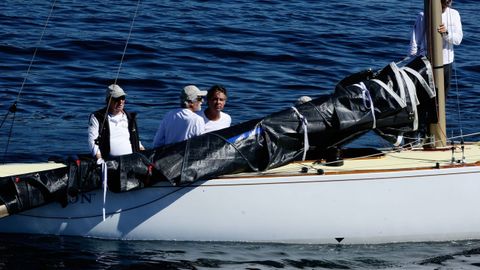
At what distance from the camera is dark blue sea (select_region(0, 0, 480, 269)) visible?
11.5m

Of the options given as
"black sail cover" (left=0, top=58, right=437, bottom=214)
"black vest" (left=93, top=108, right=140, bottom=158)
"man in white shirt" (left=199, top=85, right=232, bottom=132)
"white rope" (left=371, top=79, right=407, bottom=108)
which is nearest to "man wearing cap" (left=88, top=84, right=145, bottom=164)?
"black vest" (left=93, top=108, right=140, bottom=158)

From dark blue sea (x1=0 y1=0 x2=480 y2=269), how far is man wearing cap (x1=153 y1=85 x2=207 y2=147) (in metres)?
0.92

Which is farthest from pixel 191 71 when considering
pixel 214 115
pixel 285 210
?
pixel 285 210

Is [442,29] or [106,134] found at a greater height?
[442,29]

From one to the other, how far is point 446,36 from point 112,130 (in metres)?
3.71

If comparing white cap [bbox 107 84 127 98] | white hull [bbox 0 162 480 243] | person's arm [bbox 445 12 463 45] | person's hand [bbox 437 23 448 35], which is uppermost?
person's arm [bbox 445 12 463 45]

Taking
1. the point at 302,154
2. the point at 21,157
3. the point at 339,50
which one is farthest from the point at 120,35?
the point at 302,154

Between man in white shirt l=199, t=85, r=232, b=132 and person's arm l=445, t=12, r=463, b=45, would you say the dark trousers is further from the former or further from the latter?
man in white shirt l=199, t=85, r=232, b=132

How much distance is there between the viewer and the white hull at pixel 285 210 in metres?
11.5

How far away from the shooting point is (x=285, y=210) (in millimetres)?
11539

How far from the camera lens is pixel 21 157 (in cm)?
1482

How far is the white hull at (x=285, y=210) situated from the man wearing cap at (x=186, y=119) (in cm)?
58

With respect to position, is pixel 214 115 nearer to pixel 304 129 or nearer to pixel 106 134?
pixel 304 129

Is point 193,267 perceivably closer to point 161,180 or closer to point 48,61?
point 161,180
